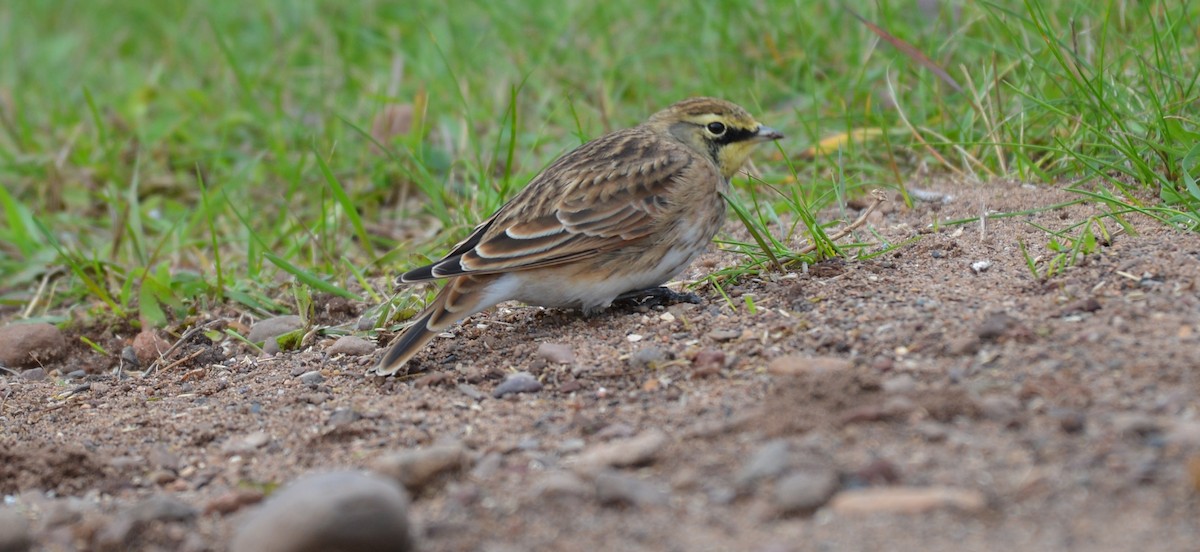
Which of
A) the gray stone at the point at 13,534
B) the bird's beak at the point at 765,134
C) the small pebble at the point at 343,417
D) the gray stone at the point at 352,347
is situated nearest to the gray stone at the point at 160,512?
the gray stone at the point at 13,534

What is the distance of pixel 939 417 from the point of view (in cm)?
363

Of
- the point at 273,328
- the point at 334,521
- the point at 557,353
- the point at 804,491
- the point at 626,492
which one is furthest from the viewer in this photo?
the point at 273,328

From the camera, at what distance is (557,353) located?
16.1 ft

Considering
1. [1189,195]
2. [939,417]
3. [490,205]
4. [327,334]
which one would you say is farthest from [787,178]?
[939,417]

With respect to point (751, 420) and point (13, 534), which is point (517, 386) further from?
point (13, 534)

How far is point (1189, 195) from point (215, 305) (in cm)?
452

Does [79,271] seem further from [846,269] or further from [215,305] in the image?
[846,269]

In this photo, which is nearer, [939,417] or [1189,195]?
[939,417]

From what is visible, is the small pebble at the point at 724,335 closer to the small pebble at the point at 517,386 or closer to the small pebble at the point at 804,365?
the small pebble at the point at 804,365

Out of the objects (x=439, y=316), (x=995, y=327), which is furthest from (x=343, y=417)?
(x=995, y=327)

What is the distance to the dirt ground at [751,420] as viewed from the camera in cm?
322

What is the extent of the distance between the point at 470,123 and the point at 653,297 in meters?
2.05

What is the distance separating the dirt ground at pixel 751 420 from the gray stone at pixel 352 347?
0.07m

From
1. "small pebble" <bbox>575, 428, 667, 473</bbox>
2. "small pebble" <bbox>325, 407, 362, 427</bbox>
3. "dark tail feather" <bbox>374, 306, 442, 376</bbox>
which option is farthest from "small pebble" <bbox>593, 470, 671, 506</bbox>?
"dark tail feather" <bbox>374, 306, 442, 376</bbox>
